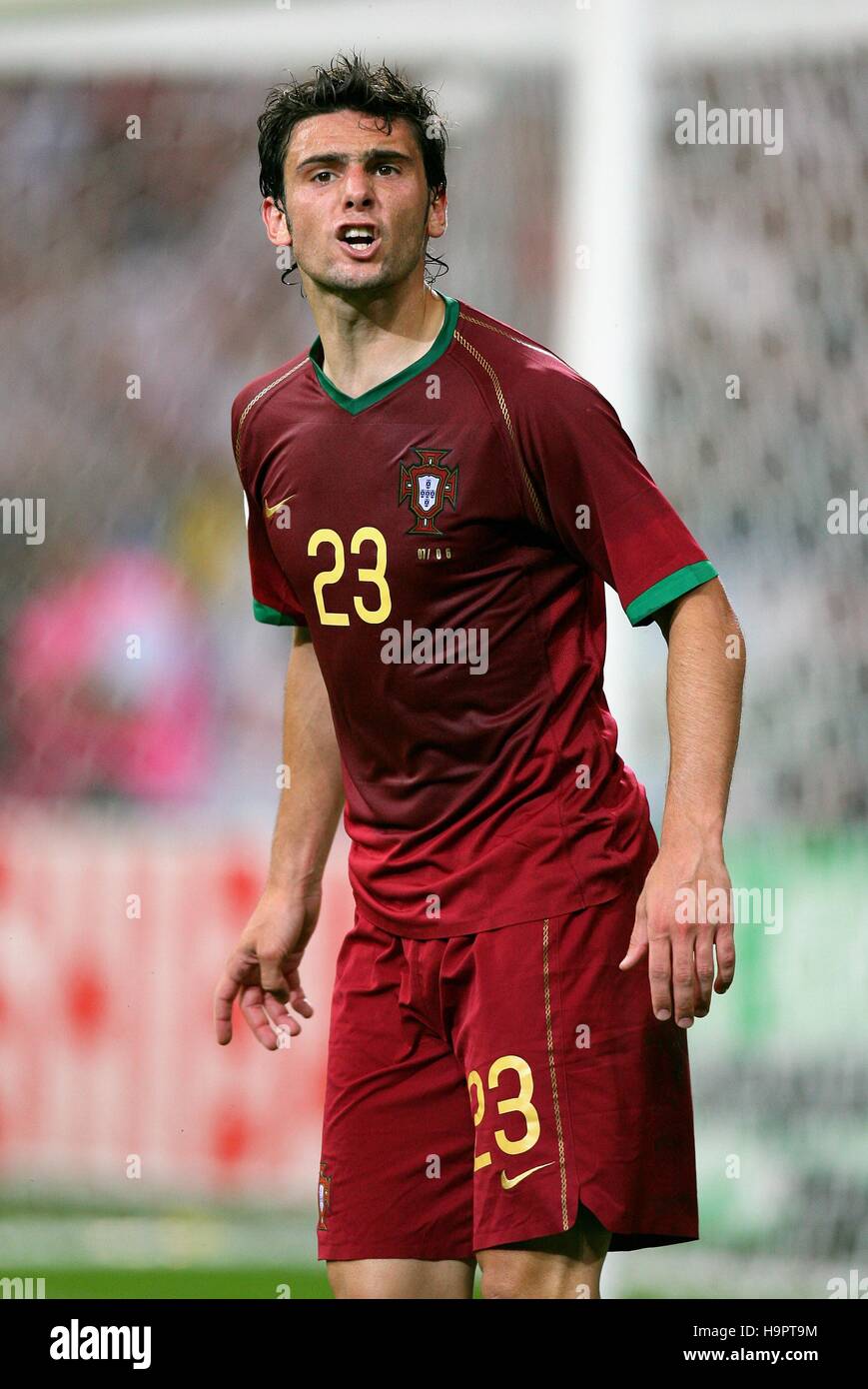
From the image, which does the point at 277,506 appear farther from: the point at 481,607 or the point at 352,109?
the point at 352,109

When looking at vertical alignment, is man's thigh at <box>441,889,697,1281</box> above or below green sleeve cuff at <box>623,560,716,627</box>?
below

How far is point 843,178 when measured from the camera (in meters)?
3.86

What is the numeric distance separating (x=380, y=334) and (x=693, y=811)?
692mm

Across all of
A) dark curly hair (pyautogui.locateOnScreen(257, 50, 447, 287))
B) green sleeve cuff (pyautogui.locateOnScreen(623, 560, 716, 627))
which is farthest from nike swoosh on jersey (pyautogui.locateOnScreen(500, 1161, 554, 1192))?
dark curly hair (pyautogui.locateOnScreen(257, 50, 447, 287))

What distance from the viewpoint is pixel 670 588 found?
6.19ft

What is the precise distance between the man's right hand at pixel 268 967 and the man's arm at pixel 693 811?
2.06 ft

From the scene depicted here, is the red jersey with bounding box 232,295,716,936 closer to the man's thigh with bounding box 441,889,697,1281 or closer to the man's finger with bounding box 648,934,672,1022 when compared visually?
the man's thigh with bounding box 441,889,697,1281

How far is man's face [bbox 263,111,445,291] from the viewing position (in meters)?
2.07

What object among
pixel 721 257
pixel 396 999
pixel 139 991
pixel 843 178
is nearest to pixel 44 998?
pixel 139 991

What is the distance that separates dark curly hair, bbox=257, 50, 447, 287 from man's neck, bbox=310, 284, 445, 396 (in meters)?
0.20

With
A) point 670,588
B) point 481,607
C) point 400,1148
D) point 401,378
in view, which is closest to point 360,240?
point 401,378

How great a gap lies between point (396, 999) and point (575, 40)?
2710mm

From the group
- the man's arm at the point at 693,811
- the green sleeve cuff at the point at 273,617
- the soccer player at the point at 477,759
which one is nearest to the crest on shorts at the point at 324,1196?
the soccer player at the point at 477,759
